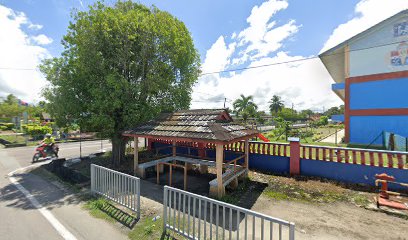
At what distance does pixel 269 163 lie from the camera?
337 inches

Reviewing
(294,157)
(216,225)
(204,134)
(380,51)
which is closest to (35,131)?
(204,134)

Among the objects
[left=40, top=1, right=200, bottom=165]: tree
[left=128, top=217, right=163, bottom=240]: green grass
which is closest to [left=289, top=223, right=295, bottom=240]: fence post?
[left=128, top=217, right=163, bottom=240]: green grass

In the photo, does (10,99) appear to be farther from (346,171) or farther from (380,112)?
(380,112)

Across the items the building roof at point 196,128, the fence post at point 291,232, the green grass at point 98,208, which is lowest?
the green grass at point 98,208

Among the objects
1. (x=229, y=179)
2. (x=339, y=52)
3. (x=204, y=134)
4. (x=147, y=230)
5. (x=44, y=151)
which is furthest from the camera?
(x=339, y=52)

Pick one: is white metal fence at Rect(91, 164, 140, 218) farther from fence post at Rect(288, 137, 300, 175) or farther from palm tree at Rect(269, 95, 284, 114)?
palm tree at Rect(269, 95, 284, 114)

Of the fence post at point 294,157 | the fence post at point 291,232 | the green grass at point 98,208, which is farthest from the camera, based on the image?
the fence post at point 294,157

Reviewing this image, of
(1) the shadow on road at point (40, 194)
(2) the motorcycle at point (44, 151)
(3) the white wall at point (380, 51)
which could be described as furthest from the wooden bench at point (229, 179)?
(3) the white wall at point (380, 51)

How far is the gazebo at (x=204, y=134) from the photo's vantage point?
5.95 meters

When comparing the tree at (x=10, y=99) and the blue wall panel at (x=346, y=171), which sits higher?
the tree at (x=10, y=99)

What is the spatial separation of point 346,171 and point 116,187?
25.5ft

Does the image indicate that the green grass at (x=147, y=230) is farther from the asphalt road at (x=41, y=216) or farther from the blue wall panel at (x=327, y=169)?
the blue wall panel at (x=327, y=169)

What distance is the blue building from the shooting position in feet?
44.5

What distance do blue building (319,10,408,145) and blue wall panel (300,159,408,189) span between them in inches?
410
